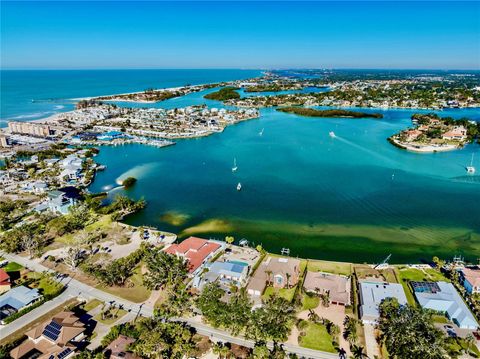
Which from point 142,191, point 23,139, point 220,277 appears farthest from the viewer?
point 23,139

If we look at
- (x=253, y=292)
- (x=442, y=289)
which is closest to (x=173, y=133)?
(x=253, y=292)

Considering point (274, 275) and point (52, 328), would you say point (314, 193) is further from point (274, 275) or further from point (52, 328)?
point (52, 328)

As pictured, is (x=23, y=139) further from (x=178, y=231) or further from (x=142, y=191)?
(x=178, y=231)

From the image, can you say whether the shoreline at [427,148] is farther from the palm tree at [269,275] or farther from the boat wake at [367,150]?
the palm tree at [269,275]

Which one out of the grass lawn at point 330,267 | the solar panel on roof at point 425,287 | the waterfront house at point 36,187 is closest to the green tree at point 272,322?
the grass lawn at point 330,267

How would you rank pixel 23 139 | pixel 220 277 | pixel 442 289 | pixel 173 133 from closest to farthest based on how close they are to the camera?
pixel 442 289, pixel 220 277, pixel 23 139, pixel 173 133

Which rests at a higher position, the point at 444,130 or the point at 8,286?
the point at 444,130
